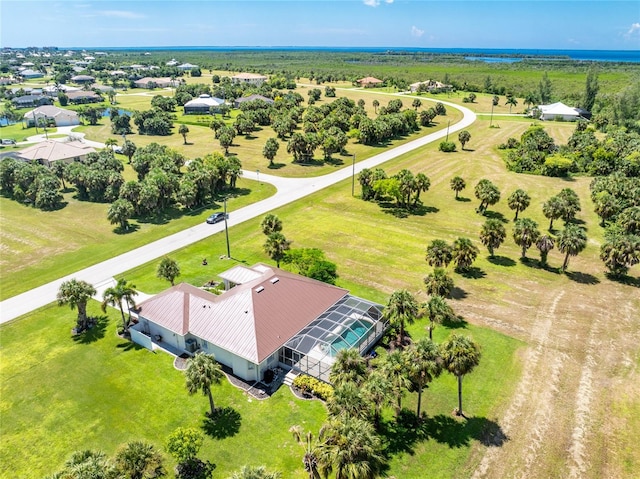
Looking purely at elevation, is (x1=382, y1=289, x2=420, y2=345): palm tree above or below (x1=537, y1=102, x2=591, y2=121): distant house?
below

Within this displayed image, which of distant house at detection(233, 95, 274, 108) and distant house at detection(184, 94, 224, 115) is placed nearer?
distant house at detection(184, 94, 224, 115)

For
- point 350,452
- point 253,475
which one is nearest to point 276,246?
point 350,452

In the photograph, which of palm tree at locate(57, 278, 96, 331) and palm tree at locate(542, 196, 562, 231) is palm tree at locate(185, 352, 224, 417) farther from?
palm tree at locate(542, 196, 562, 231)

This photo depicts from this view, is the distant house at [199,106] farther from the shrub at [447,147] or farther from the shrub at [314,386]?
the shrub at [314,386]

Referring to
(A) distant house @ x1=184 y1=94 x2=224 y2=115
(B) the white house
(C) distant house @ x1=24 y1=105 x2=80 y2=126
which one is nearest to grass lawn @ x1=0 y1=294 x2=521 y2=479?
(C) distant house @ x1=24 y1=105 x2=80 y2=126

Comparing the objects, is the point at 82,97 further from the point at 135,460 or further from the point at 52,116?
the point at 135,460

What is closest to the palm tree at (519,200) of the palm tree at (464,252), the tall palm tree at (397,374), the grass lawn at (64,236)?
the palm tree at (464,252)
